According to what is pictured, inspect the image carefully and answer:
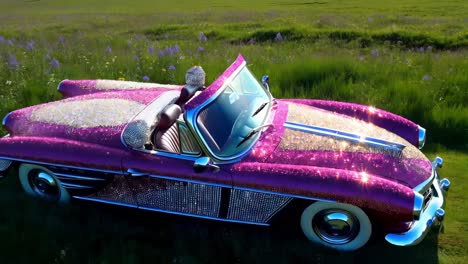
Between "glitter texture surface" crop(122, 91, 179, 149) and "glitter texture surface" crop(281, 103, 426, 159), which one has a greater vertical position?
"glitter texture surface" crop(122, 91, 179, 149)

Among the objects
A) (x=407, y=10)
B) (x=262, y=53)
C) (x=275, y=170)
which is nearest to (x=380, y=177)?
(x=275, y=170)

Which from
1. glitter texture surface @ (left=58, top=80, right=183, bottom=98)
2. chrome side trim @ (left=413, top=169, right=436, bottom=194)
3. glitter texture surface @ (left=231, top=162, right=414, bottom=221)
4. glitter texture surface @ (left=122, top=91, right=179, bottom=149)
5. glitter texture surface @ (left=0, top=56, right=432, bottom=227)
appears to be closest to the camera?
glitter texture surface @ (left=231, top=162, right=414, bottom=221)

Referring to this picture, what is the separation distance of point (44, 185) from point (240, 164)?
2.05 m

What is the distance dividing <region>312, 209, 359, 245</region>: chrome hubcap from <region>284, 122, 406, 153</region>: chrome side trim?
0.78m

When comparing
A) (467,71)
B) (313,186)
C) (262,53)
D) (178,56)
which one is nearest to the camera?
(313,186)

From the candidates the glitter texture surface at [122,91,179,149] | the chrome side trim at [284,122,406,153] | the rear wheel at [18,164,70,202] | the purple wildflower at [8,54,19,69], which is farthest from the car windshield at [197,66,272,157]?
the purple wildflower at [8,54,19,69]

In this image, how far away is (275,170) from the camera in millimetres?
3336

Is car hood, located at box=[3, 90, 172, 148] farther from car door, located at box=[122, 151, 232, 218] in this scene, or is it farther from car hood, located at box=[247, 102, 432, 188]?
car hood, located at box=[247, 102, 432, 188]

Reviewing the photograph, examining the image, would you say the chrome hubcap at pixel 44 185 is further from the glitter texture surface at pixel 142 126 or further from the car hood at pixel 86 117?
the glitter texture surface at pixel 142 126

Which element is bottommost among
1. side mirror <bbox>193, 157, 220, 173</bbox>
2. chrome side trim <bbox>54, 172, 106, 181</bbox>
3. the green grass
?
the green grass

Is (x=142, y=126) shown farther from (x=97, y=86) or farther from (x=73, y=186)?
(x=97, y=86)

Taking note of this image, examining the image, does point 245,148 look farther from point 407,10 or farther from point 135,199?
point 407,10

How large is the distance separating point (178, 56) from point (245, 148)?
4.90 metres

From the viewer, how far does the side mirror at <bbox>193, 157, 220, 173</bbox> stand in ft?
10.7
